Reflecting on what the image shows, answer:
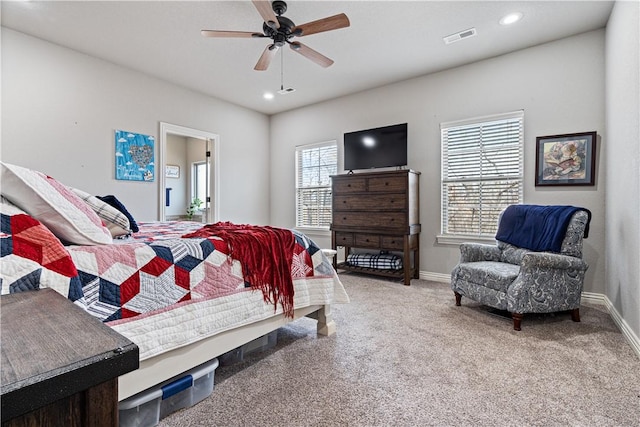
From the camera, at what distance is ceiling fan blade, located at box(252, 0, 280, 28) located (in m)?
2.18

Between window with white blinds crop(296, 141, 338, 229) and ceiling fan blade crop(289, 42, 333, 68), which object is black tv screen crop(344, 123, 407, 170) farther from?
ceiling fan blade crop(289, 42, 333, 68)

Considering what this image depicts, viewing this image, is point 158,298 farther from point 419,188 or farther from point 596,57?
point 596,57

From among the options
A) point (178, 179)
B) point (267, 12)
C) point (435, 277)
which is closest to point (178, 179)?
point (178, 179)

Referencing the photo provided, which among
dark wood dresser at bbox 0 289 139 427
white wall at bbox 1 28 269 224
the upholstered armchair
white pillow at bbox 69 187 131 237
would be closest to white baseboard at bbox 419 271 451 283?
the upholstered armchair

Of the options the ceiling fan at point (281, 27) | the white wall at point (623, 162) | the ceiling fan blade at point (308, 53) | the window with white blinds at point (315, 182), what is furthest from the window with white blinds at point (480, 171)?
the ceiling fan at point (281, 27)

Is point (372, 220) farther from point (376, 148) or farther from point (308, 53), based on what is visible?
point (308, 53)

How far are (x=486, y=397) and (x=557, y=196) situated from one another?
8.55 ft

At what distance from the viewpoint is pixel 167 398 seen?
1456mm

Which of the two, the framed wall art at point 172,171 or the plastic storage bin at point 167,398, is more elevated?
the framed wall art at point 172,171

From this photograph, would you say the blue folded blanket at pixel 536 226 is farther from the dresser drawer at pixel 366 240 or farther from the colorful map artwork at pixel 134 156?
the colorful map artwork at pixel 134 156

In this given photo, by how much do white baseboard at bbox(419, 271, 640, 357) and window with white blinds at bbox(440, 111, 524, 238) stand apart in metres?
0.58

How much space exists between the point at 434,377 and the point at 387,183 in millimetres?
2583

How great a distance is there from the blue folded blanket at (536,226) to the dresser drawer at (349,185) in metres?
1.67

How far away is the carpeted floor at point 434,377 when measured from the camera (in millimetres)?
1425
